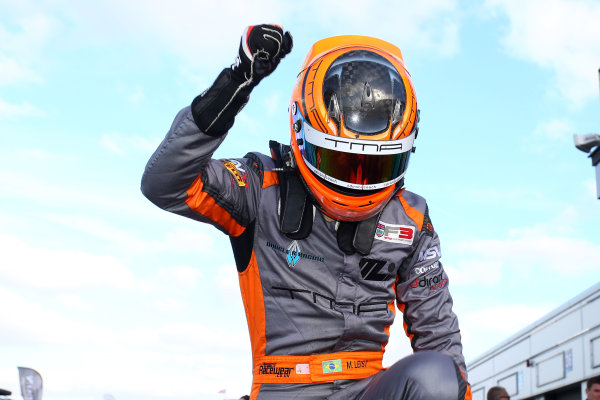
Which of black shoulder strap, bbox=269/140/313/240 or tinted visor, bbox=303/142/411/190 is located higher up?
tinted visor, bbox=303/142/411/190

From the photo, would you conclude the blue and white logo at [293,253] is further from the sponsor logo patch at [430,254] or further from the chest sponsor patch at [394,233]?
the sponsor logo patch at [430,254]

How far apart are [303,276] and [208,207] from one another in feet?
1.96

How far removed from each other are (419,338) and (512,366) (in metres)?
12.2

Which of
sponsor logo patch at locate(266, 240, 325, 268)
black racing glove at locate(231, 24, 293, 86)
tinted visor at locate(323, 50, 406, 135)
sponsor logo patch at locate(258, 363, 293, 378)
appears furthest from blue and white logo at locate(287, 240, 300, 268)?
black racing glove at locate(231, 24, 293, 86)

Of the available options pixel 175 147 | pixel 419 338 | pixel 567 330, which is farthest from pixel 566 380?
pixel 175 147

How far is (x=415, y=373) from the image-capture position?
2633mm

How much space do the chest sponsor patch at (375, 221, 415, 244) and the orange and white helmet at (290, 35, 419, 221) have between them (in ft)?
0.41

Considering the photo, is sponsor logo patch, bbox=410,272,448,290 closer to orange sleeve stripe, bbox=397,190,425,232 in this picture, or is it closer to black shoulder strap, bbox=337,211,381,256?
orange sleeve stripe, bbox=397,190,425,232

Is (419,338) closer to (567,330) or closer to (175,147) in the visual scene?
(175,147)

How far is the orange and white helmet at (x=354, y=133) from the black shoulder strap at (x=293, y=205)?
0.06 metres

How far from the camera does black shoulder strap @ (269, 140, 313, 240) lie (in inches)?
136

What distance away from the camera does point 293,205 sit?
11.5 ft

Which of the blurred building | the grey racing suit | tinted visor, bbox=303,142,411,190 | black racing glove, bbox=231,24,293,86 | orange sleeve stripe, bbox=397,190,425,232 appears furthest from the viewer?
the blurred building

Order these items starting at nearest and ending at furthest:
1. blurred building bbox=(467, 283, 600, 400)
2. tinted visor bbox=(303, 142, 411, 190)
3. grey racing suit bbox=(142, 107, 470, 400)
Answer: grey racing suit bbox=(142, 107, 470, 400)
tinted visor bbox=(303, 142, 411, 190)
blurred building bbox=(467, 283, 600, 400)
